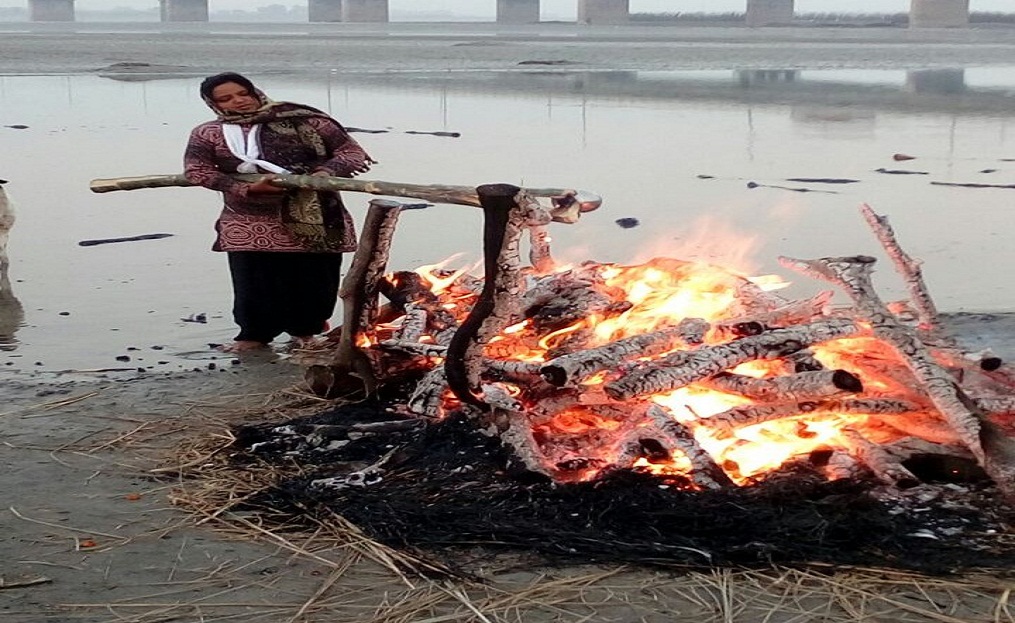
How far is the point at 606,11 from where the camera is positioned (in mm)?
114125

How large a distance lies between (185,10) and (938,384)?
127 metres

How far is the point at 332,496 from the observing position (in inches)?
185

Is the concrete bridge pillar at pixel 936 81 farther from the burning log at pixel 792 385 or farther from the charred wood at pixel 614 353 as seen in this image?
the burning log at pixel 792 385

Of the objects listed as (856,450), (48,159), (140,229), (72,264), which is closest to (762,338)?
(856,450)

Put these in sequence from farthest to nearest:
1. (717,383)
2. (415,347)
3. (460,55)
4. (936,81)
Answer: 1. (460,55)
2. (936,81)
3. (415,347)
4. (717,383)

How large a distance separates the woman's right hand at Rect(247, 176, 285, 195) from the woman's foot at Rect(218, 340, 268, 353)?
0.93m

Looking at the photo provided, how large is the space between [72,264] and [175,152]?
278 inches

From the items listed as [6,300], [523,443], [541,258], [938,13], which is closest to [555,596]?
[523,443]

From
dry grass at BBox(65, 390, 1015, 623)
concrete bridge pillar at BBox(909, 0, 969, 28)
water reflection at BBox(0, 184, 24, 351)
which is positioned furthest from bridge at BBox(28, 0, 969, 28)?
dry grass at BBox(65, 390, 1015, 623)

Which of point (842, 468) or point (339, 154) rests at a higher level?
point (339, 154)

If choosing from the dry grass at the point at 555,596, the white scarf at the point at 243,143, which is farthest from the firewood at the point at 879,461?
the white scarf at the point at 243,143

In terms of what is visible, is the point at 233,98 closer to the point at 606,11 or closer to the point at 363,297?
the point at 363,297

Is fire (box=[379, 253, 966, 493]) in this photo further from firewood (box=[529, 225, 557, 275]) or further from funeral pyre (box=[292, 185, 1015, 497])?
firewood (box=[529, 225, 557, 275])

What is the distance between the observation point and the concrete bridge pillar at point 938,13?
300 ft
